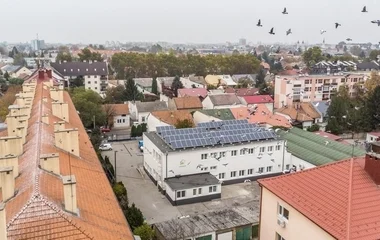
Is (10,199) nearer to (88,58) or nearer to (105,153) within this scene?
(105,153)

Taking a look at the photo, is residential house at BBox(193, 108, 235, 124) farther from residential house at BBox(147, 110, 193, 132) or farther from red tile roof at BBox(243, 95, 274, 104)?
red tile roof at BBox(243, 95, 274, 104)

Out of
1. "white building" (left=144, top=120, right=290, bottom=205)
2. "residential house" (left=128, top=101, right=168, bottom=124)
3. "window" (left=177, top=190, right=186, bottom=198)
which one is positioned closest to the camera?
"window" (left=177, top=190, right=186, bottom=198)

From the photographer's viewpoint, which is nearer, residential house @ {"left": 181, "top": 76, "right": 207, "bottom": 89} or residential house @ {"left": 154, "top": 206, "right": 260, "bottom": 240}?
residential house @ {"left": 154, "top": 206, "right": 260, "bottom": 240}

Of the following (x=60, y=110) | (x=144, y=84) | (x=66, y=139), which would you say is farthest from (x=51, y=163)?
(x=144, y=84)

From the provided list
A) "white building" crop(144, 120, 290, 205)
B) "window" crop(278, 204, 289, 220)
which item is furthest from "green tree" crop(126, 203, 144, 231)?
"window" crop(278, 204, 289, 220)

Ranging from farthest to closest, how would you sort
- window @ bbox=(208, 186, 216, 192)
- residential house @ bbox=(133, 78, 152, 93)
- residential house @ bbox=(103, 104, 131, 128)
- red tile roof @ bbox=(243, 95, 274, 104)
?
residential house @ bbox=(133, 78, 152, 93) → red tile roof @ bbox=(243, 95, 274, 104) → residential house @ bbox=(103, 104, 131, 128) → window @ bbox=(208, 186, 216, 192)
